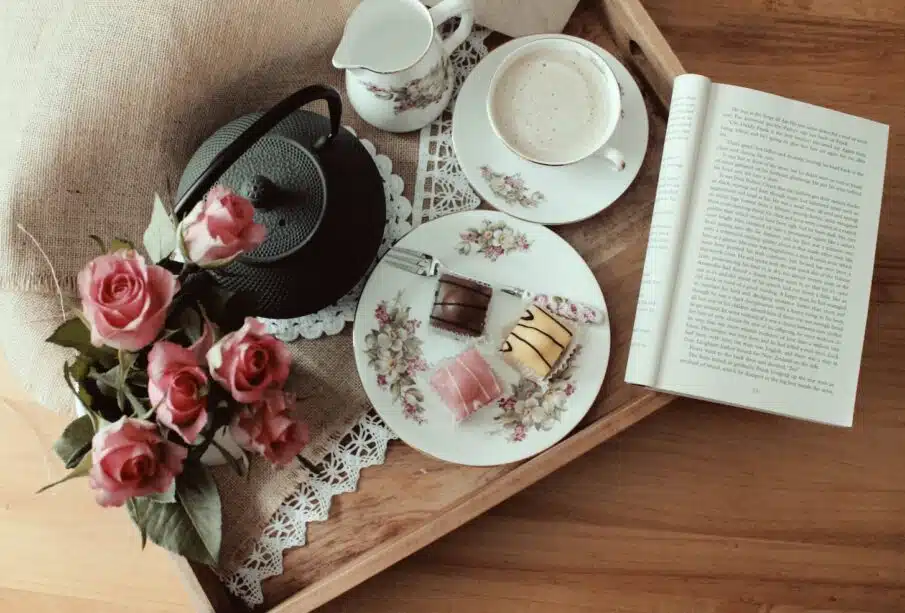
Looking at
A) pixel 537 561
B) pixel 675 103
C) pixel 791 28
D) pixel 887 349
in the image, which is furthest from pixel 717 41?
pixel 537 561

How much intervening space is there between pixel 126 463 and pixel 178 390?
0.05m

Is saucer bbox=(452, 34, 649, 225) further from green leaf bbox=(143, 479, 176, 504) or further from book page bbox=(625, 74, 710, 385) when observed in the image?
green leaf bbox=(143, 479, 176, 504)

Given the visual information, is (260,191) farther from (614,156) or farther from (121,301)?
(614,156)

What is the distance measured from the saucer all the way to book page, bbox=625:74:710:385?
0.05 metres

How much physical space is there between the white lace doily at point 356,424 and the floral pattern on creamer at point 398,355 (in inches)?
1.3

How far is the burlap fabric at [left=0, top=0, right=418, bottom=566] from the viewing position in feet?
2.23

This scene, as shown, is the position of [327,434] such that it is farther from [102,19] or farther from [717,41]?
[717,41]

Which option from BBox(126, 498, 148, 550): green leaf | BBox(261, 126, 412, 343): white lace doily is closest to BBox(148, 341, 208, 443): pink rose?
BBox(126, 498, 148, 550): green leaf

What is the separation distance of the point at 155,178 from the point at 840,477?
31.3 inches

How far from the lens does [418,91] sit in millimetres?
740

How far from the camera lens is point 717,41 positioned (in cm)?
90

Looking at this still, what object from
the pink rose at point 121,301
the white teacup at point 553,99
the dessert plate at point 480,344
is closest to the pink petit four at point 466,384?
the dessert plate at point 480,344

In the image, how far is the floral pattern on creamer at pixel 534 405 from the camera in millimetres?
739

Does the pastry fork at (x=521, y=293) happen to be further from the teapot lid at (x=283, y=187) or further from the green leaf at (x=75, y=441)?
the green leaf at (x=75, y=441)
